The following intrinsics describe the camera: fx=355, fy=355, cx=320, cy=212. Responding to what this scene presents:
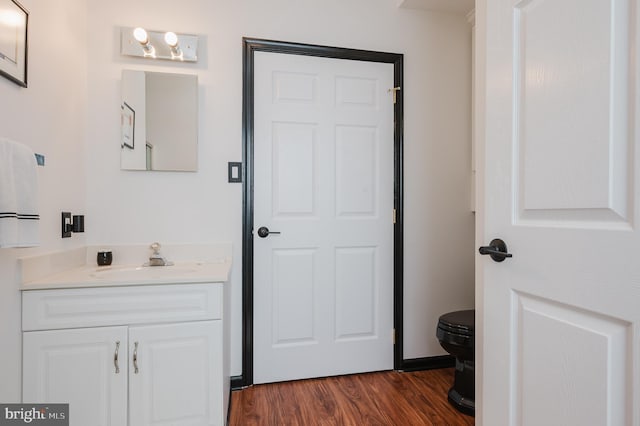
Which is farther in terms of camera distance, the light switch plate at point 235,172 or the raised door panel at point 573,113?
the light switch plate at point 235,172

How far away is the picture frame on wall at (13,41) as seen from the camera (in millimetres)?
1275

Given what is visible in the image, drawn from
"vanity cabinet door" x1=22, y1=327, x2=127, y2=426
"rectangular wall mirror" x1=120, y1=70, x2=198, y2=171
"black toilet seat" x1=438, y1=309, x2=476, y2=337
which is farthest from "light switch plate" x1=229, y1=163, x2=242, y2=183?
"black toilet seat" x1=438, y1=309, x2=476, y2=337

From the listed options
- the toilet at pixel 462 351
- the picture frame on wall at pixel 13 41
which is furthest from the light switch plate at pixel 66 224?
the toilet at pixel 462 351

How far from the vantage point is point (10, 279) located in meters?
1.35

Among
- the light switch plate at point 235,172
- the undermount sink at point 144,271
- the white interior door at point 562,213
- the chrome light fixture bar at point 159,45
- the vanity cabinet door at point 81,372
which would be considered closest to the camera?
the white interior door at point 562,213

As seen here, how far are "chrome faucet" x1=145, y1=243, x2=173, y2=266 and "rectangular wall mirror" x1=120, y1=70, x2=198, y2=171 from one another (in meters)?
0.45

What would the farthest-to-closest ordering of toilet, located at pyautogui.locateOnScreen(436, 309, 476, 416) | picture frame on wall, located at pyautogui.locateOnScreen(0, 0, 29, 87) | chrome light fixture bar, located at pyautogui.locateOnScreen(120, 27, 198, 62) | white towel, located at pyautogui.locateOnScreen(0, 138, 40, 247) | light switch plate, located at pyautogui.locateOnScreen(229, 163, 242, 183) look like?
light switch plate, located at pyautogui.locateOnScreen(229, 163, 242, 183) < chrome light fixture bar, located at pyautogui.locateOnScreen(120, 27, 198, 62) < toilet, located at pyautogui.locateOnScreen(436, 309, 476, 416) < picture frame on wall, located at pyautogui.locateOnScreen(0, 0, 29, 87) < white towel, located at pyautogui.locateOnScreen(0, 138, 40, 247)

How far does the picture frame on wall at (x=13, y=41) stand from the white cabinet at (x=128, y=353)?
0.85 meters

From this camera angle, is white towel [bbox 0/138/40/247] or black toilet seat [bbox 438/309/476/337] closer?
white towel [bbox 0/138/40/247]

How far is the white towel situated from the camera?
45.3 inches

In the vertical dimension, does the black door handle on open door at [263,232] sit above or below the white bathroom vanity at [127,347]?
above

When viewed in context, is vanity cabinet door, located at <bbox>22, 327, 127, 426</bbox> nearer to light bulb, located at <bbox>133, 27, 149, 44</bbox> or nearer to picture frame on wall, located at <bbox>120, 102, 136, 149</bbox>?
picture frame on wall, located at <bbox>120, 102, 136, 149</bbox>

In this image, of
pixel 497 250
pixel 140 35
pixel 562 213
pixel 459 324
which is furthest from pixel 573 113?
pixel 140 35

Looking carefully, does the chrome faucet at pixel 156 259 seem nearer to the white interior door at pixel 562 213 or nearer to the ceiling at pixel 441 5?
the white interior door at pixel 562 213
